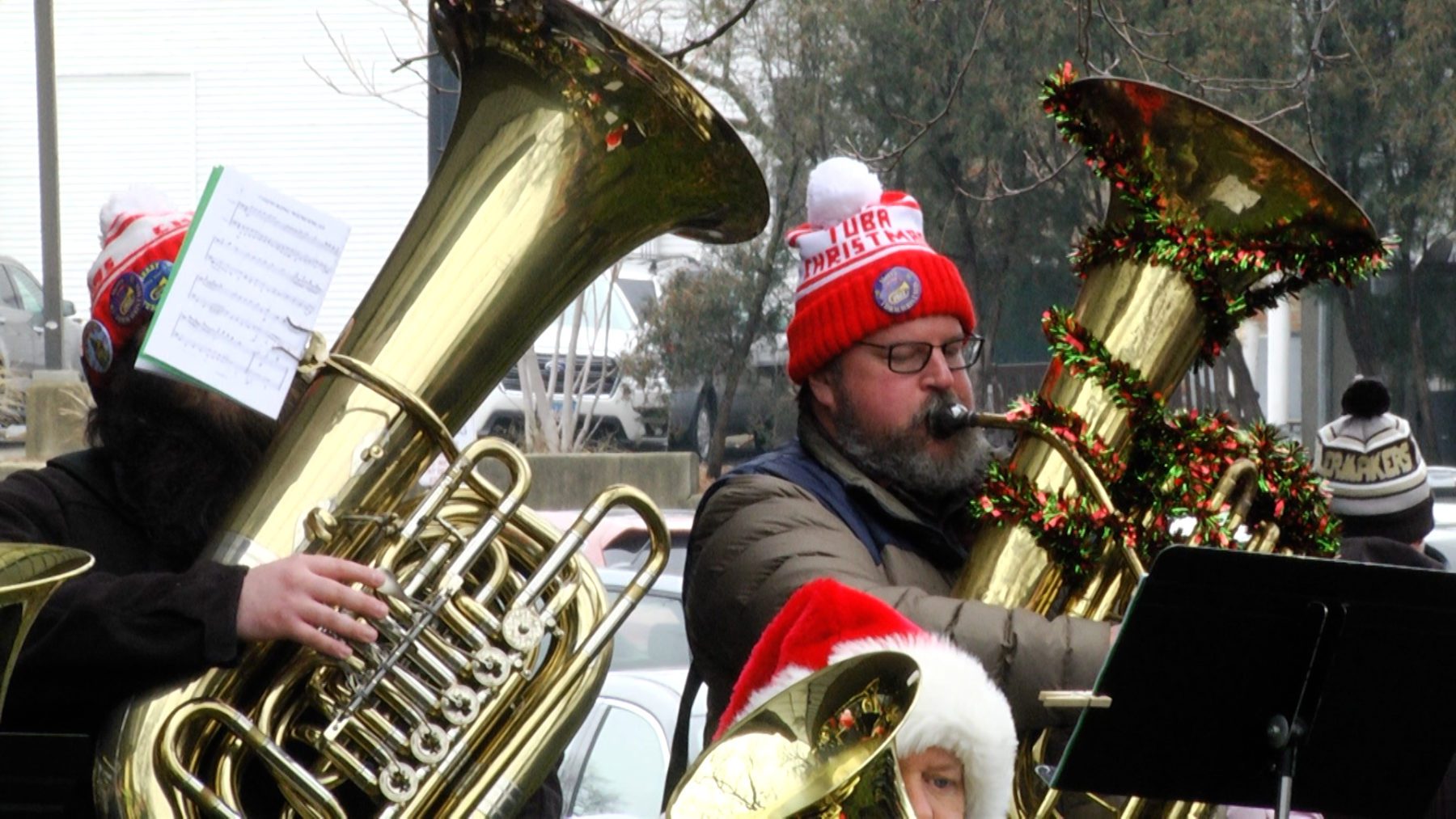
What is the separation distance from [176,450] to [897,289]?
1.18 meters

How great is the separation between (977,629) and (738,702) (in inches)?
19.2

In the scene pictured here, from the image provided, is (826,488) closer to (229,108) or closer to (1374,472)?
(1374,472)

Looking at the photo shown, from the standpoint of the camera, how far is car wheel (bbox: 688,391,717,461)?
1381cm

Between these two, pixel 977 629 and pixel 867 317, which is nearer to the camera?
pixel 977 629

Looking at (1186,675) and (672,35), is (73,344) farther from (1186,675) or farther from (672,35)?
(1186,675)

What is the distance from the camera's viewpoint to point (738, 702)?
2217 mm

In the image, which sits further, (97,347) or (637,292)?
(637,292)

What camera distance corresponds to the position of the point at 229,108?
15312 millimetres

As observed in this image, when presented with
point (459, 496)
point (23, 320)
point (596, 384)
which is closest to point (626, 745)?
point (459, 496)

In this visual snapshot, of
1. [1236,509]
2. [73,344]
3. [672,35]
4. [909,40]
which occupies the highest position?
[909,40]

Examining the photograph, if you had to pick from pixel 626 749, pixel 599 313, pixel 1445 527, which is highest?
pixel 599 313

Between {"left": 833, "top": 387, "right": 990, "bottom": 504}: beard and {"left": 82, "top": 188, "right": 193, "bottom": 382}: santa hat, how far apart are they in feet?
3.64

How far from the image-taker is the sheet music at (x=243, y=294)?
2.30 metres

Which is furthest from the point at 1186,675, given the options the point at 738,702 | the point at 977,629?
the point at 738,702
